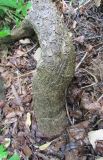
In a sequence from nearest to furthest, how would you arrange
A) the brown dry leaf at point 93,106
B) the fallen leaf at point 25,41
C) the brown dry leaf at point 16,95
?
the brown dry leaf at point 93,106 → the brown dry leaf at point 16,95 → the fallen leaf at point 25,41

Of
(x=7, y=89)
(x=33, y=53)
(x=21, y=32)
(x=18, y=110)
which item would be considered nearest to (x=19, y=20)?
(x=21, y=32)

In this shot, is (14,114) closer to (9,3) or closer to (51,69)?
(51,69)

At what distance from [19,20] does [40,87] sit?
1336 mm

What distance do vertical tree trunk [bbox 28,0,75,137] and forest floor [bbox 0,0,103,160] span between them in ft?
0.37

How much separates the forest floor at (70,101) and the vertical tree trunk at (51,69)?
0.11 metres

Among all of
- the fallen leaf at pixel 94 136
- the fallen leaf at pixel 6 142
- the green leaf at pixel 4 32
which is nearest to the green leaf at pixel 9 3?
the green leaf at pixel 4 32

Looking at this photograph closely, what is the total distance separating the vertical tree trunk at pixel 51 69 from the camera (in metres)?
2.32

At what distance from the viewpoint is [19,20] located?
356cm

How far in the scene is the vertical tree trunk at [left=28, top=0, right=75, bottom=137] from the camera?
7.60ft

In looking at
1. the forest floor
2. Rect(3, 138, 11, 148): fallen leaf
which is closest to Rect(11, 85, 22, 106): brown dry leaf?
the forest floor

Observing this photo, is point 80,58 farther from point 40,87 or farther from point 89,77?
point 40,87

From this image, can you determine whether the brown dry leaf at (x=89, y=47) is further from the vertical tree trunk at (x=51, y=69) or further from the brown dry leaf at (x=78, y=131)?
the brown dry leaf at (x=78, y=131)

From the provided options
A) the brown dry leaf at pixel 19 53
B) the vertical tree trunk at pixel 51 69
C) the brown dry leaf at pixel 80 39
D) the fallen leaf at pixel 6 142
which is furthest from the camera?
the brown dry leaf at pixel 19 53

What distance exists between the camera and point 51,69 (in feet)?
7.57
